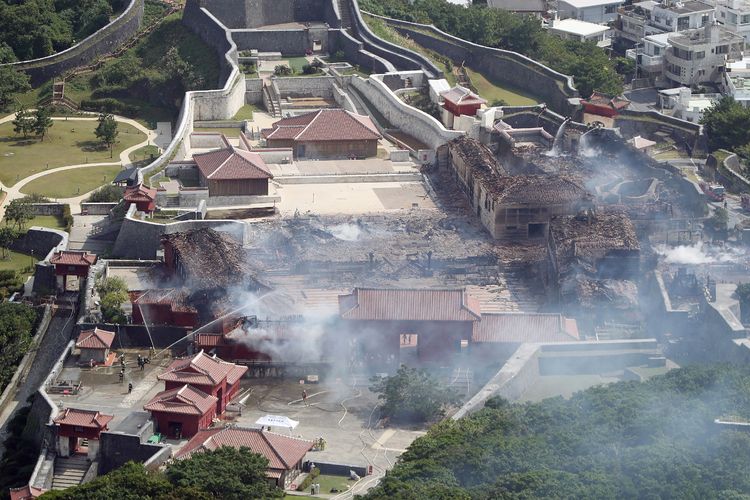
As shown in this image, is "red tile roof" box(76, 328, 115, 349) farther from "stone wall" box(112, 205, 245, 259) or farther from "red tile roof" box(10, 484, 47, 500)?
"stone wall" box(112, 205, 245, 259)

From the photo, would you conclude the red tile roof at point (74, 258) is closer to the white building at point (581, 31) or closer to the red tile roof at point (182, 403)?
the red tile roof at point (182, 403)

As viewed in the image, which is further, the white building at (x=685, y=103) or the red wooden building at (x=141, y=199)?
the white building at (x=685, y=103)

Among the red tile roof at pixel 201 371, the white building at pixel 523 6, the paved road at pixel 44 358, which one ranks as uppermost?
the red tile roof at pixel 201 371

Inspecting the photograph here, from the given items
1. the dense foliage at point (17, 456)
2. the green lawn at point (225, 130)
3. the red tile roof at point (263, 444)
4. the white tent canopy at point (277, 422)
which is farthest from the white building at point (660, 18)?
the red tile roof at point (263, 444)

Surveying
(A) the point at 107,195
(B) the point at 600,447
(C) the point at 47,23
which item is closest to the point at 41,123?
(A) the point at 107,195

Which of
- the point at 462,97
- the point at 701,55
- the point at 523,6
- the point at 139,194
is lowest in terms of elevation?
the point at 523,6

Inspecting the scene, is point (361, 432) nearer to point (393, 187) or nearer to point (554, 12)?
point (393, 187)

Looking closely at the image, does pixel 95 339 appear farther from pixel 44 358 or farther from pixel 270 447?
pixel 270 447
